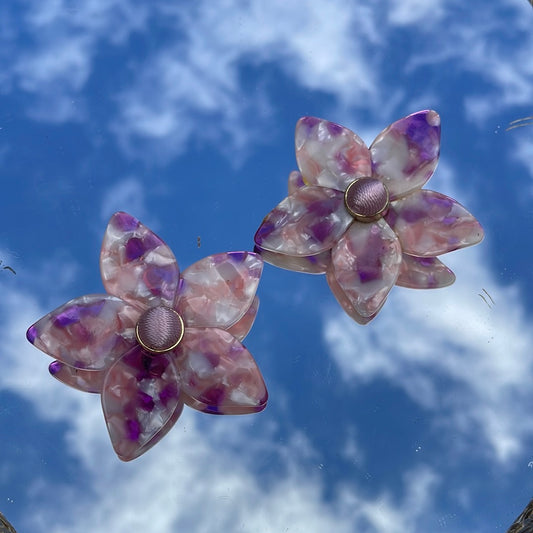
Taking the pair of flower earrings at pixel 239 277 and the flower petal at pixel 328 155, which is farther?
the flower petal at pixel 328 155

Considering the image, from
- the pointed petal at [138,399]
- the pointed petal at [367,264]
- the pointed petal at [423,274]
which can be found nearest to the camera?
the pointed petal at [138,399]

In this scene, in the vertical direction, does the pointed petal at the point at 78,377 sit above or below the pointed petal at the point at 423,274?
below

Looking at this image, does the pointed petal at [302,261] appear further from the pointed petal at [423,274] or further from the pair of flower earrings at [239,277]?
the pointed petal at [423,274]

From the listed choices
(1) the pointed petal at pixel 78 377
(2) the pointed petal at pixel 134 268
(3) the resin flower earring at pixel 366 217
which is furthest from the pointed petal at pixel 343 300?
(1) the pointed petal at pixel 78 377

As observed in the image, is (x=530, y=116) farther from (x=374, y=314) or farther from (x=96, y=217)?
(x=96, y=217)

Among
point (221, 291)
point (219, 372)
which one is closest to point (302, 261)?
point (221, 291)

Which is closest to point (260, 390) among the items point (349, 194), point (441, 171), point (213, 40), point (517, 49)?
point (349, 194)
